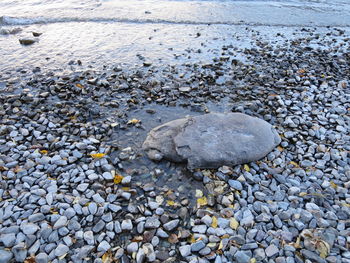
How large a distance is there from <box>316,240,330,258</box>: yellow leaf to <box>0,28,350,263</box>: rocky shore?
0.02 m

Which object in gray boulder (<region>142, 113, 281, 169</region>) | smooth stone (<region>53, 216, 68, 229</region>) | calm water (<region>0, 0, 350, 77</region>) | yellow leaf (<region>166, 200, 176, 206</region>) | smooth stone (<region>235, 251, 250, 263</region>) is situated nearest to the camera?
smooth stone (<region>235, 251, 250, 263</region>)

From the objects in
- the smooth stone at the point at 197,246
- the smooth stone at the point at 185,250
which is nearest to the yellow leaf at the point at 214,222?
the smooth stone at the point at 197,246

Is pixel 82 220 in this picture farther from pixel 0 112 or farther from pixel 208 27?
pixel 208 27

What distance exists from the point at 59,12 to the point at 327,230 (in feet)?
Result: 35.2

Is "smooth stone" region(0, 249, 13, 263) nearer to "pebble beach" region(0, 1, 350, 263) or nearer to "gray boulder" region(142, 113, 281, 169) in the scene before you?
"pebble beach" region(0, 1, 350, 263)

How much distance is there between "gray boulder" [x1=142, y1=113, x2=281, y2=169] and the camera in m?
3.92

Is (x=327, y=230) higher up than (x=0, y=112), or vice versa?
(x=0, y=112)

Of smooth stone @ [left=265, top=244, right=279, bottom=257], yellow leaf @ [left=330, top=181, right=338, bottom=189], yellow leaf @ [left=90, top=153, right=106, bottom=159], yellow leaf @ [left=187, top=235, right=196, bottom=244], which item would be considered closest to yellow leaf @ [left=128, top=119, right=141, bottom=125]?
yellow leaf @ [left=90, top=153, right=106, bottom=159]

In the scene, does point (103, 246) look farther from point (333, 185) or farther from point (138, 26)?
point (138, 26)

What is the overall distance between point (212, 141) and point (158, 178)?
0.95 meters

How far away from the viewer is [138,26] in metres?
9.62

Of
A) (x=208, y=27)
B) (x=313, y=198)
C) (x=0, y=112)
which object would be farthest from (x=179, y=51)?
(x=313, y=198)

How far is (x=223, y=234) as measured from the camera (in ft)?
9.98

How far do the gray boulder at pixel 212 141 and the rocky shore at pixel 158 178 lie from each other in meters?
0.14
